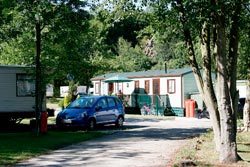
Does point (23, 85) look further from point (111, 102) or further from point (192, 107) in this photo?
point (192, 107)

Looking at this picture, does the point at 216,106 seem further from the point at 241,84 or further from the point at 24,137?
the point at 241,84

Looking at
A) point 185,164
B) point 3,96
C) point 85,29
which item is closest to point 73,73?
point 85,29

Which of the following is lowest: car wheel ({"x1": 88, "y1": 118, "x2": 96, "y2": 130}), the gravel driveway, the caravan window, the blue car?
the gravel driveway

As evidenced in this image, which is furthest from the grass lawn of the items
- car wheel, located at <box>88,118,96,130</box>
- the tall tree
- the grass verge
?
the tall tree

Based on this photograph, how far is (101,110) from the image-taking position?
19.8m

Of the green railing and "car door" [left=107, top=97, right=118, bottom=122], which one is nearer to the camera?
"car door" [left=107, top=97, right=118, bottom=122]

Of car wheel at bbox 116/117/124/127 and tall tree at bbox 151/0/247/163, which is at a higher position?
tall tree at bbox 151/0/247/163

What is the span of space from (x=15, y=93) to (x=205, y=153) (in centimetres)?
1213

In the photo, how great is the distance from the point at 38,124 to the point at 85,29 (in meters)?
3.93

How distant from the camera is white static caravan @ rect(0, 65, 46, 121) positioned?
21.2 metres

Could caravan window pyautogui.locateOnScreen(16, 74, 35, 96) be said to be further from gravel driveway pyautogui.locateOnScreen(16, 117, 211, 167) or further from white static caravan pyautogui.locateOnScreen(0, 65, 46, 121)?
gravel driveway pyautogui.locateOnScreen(16, 117, 211, 167)

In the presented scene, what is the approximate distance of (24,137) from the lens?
51.8ft

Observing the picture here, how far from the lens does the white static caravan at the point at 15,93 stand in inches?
837

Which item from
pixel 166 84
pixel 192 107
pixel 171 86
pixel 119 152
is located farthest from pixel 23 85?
pixel 166 84
